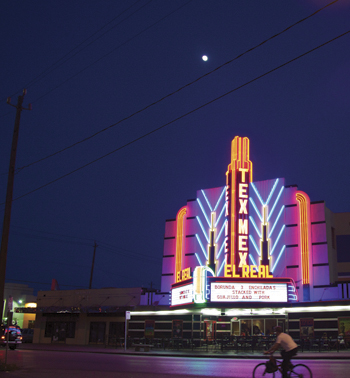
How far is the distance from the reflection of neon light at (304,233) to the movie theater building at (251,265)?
71 mm

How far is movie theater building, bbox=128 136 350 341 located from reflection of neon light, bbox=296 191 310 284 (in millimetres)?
71

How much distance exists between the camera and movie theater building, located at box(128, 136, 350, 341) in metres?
30.6

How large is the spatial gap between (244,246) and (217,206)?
612 cm

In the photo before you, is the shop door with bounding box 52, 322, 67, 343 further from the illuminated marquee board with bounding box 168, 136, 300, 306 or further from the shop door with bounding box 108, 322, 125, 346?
the illuminated marquee board with bounding box 168, 136, 300, 306

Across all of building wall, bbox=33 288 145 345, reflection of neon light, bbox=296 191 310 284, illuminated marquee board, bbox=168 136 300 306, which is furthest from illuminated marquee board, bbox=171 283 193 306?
reflection of neon light, bbox=296 191 310 284

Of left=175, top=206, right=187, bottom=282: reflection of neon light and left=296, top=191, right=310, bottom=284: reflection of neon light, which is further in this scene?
left=175, top=206, right=187, bottom=282: reflection of neon light

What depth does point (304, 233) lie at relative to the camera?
34125mm

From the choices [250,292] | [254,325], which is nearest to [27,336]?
[254,325]

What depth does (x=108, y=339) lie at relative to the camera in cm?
3791

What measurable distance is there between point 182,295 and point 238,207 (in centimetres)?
761

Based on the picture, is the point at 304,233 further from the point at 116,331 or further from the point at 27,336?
the point at 27,336

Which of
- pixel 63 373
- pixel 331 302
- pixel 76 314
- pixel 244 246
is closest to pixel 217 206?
pixel 244 246

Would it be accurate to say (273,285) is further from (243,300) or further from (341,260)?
(341,260)

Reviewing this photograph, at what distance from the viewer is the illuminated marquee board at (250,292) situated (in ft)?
99.1
